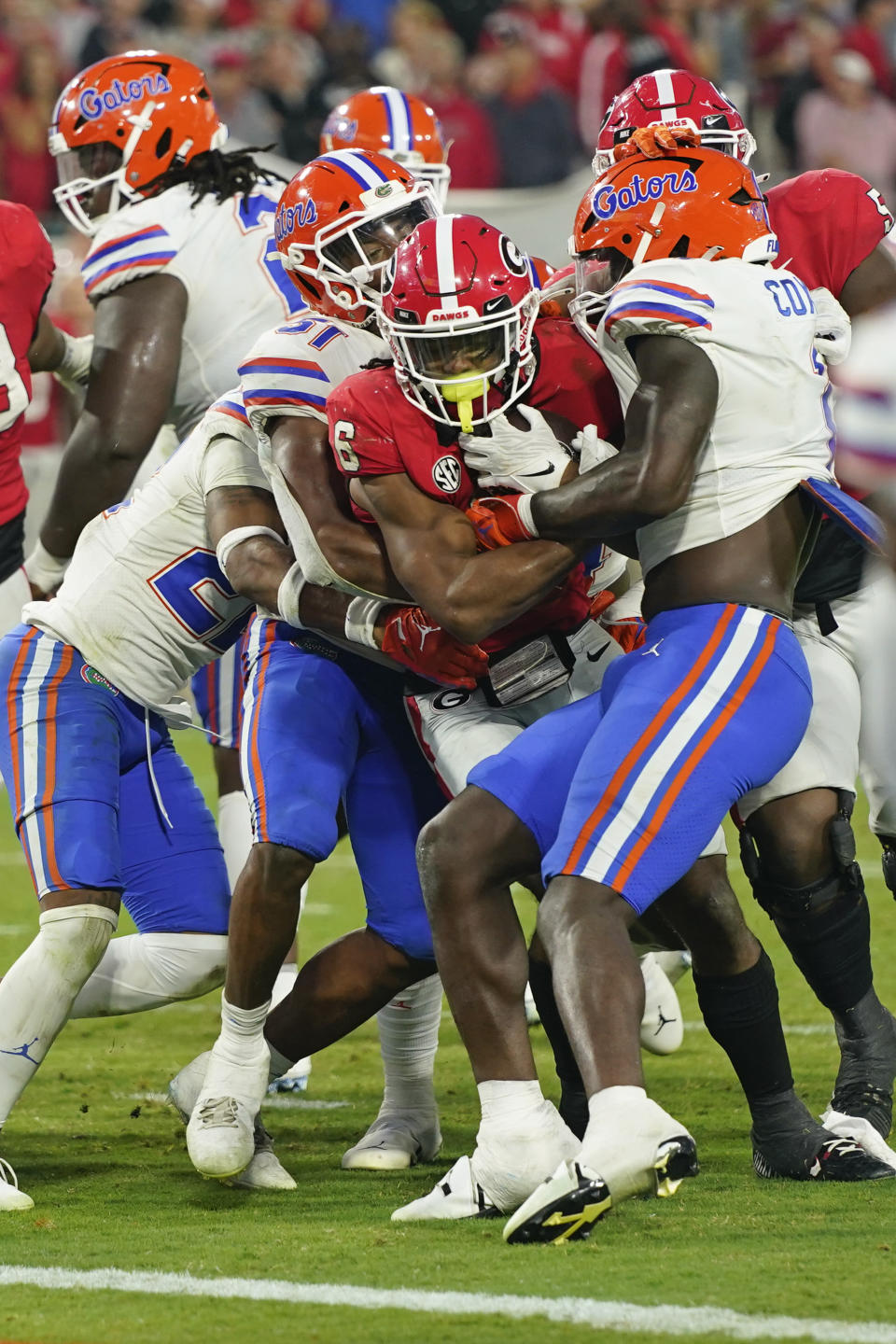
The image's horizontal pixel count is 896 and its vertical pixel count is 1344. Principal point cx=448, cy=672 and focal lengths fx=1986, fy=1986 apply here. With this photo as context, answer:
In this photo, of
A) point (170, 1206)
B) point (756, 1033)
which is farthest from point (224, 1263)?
point (756, 1033)

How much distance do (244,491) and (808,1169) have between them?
1612 millimetres

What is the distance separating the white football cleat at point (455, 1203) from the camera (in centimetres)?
317

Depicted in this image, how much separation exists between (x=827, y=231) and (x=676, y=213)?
81cm

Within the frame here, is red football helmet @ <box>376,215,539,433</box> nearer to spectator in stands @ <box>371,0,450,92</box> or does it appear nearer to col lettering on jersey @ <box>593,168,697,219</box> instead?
col lettering on jersey @ <box>593,168,697,219</box>

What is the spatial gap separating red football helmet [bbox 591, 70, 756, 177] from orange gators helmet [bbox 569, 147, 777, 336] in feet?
3.06

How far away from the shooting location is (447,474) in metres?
3.36

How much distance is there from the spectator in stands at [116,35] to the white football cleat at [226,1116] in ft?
28.0

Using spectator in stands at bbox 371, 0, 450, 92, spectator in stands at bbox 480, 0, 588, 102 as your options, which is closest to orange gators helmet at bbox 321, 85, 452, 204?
spectator in stands at bbox 371, 0, 450, 92

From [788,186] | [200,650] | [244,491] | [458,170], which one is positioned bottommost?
[458,170]

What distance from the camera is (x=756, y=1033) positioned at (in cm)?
340

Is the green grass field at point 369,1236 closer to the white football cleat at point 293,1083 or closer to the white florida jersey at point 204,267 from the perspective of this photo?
the white football cleat at point 293,1083

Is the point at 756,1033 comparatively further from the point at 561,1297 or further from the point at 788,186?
the point at 788,186

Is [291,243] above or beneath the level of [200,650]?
above

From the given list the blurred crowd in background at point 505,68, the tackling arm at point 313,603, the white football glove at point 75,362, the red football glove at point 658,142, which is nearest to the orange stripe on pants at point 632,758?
the tackling arm at point 313,603
